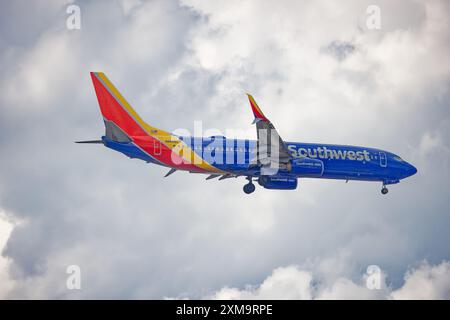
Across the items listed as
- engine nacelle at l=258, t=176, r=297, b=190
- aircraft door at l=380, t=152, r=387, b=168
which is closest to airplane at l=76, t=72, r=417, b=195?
engine nacelle at l=258, t=176, r=297, b=190

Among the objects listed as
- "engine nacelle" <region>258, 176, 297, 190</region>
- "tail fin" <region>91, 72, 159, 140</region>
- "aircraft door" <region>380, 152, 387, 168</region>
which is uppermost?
"tail fin" <region>91, 72, 159, 140</region>

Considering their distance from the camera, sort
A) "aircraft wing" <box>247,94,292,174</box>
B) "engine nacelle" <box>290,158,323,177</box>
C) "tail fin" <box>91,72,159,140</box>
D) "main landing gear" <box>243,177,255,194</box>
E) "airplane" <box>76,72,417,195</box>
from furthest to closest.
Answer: "main landing gear" <box>243,177,255,194</box>, "engine nacelle" <box>290,158,323,177</box>, "tail fin" <box>91,72,159,140</box>, "aircraft wing" <box>247,94,292,174</box>, "airplane" <box>76,72,417,195</box>

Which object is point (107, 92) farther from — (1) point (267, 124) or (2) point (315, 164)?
(2) point (315, 164)

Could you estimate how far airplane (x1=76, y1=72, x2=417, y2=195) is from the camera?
53719 millimetres

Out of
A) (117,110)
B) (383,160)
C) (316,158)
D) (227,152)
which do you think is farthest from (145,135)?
(383,160)

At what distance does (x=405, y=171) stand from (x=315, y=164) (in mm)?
Answer: 10450

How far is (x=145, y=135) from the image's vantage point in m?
54.9

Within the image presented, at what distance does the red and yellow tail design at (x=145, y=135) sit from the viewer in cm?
5412

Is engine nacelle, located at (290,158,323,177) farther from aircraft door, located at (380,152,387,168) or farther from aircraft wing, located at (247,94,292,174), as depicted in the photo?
aircraft door, located at (380,152,387,168)

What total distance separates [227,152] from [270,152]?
330cm

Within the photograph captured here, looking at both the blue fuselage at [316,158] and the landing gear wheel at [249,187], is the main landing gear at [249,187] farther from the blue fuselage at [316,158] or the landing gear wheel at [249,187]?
the blue fuselage at [316,158]

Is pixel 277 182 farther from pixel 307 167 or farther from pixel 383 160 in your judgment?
pixel 383 160
